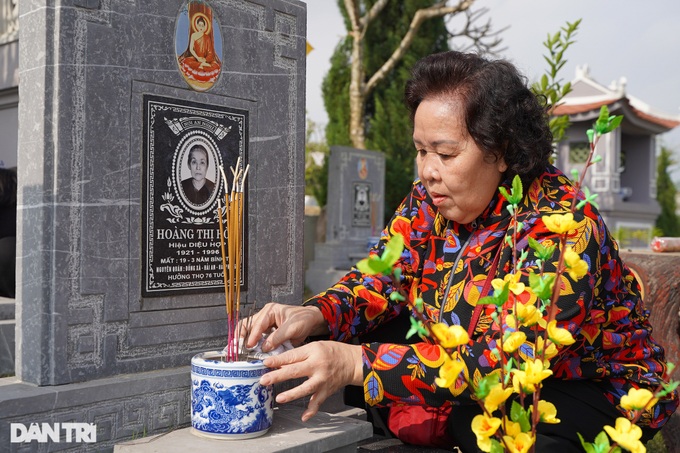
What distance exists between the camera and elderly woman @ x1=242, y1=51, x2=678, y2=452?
167 cm

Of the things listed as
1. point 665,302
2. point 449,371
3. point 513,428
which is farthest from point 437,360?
point 665,302

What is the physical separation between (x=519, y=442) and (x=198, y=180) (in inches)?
55.4

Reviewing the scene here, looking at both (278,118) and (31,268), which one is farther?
(278,118)

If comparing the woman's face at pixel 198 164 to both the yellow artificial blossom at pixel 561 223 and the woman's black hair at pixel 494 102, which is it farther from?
the yellow artificial blossom at pixel 561 223

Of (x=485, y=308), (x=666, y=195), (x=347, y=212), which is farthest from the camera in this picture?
(x=666, y=195)

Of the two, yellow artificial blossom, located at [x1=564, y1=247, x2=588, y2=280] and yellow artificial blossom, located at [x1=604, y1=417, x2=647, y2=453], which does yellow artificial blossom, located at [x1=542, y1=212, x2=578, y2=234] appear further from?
yellow artificial blossom, located at [x1=604, y1=417, x2=647, y2=453]

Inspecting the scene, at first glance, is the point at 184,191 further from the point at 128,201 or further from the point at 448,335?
the point at 448,335

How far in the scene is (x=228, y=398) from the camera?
1675mm

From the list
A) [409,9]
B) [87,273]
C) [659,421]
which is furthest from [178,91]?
[409,9]

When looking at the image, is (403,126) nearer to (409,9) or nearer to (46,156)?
(409,9)

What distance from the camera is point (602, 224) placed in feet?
5.94

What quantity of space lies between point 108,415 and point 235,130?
0.99 metres

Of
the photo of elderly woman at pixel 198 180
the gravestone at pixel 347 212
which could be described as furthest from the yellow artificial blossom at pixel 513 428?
the gravestone at pixel 347 212

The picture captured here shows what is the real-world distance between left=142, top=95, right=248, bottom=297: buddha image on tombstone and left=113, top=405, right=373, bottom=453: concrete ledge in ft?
1.59
